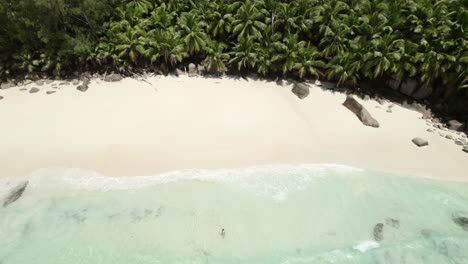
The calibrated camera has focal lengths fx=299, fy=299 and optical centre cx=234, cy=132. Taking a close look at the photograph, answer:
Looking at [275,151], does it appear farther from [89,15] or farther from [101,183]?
[89,15]

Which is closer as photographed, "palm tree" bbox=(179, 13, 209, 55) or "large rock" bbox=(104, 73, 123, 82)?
"palm tree" bbox=(179, 13, 209, 55)

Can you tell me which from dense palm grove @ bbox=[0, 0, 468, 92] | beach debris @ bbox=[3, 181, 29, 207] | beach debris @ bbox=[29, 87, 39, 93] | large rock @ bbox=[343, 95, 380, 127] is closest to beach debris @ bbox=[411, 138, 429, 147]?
large rock @ bbox=[343, 95, 380, 127]

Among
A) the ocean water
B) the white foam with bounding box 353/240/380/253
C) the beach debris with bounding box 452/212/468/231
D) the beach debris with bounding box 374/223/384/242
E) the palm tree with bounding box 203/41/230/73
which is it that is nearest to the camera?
the ocean water

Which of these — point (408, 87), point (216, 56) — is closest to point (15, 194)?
point (216, 56)

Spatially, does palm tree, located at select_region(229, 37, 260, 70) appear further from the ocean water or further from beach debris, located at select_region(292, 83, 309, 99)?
the ocean water

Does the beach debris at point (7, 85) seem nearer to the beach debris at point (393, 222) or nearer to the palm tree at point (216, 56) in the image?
the palm tree at point (216, 56)

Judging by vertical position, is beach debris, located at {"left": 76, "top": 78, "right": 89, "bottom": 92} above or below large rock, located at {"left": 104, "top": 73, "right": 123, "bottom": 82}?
below
